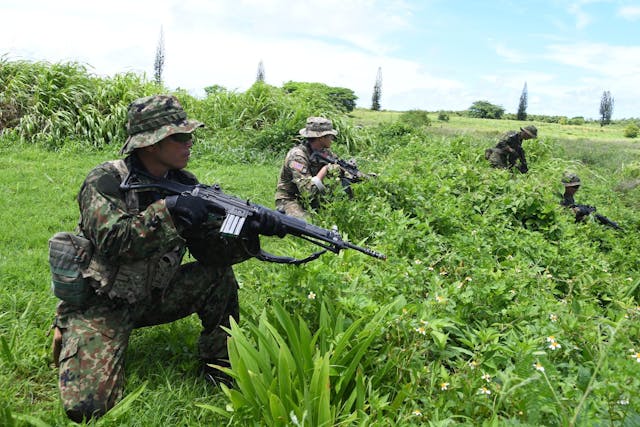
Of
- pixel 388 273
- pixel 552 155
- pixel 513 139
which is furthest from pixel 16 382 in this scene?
pixel 552 155

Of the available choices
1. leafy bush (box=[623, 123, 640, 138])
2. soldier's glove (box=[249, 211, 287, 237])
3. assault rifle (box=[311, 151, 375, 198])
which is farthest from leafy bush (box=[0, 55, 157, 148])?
leafy bush (box=[623, 123, 640, 138])

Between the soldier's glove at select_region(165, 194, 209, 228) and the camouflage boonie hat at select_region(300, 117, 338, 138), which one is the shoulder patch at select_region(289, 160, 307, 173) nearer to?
the camouflage boonie hat at select_region(300, 117, 338, 138)

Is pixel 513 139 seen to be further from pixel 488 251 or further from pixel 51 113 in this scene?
pixel 51 113

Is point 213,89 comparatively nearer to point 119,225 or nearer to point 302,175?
point 302,175

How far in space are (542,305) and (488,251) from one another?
3.90 feet

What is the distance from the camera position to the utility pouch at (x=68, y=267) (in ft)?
8.52

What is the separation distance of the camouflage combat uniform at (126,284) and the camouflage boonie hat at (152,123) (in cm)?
4

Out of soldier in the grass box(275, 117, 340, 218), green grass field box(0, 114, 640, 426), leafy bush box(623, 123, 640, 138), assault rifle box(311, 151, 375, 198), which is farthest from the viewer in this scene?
leafy bush box(623, 123, 640, 138)

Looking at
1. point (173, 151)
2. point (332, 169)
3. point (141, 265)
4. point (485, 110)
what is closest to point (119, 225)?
point (141, 265)

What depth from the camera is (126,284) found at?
8.90 feet

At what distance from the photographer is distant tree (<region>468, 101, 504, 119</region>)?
111ft

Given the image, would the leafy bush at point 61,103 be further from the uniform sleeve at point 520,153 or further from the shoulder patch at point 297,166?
the uniform sleeve at point 520,153

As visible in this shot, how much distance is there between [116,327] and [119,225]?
1.90ft

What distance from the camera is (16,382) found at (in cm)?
271
